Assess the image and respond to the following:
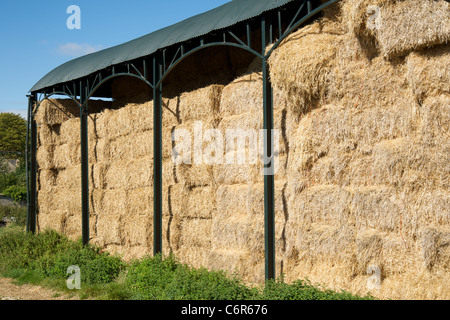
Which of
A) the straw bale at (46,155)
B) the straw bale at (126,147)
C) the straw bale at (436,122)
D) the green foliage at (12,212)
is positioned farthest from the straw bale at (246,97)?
the green foliage at (12,212)

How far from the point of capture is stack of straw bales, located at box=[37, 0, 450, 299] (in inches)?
287

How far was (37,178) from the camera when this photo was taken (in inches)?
711

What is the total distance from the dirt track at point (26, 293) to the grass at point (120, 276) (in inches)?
8.2

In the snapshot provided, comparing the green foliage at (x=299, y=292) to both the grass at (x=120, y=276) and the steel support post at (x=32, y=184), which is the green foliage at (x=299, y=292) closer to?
the grass at (x=120, y=276)

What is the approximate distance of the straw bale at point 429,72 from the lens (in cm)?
729

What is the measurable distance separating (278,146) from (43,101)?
10692 millimetres

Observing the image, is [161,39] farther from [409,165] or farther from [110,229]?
[409,165]

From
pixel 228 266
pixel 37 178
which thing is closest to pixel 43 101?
pixel 37 178

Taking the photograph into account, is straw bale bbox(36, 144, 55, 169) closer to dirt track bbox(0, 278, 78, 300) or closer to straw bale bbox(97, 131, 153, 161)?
straw bale bbox(97, 131, 153, 161)

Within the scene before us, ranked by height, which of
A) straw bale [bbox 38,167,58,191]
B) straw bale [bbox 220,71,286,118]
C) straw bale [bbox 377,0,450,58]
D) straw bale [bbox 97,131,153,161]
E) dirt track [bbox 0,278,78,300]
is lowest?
dirt track [bbox 0,278,78,300]

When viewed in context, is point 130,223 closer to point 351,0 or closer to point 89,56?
point 89,56

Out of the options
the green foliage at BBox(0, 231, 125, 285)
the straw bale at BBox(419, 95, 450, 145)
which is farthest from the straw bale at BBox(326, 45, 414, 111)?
the green foliage at BBox(0, 231, 125, 285)

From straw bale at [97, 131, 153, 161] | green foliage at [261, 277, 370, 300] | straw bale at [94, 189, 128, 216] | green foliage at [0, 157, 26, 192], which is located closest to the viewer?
green foliage at [261, 277, 370, 300]

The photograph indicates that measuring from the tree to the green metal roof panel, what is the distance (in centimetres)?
4597
